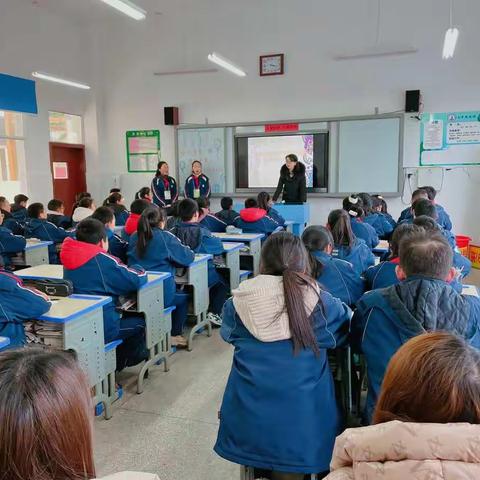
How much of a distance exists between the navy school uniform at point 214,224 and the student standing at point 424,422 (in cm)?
468

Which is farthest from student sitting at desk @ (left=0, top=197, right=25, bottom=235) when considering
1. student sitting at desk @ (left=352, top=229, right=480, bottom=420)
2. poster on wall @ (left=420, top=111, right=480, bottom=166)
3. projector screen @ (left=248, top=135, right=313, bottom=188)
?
Result: poster on wall @ (left=420, top=111, right=480, bottom=166)

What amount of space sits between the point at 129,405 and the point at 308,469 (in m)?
1.57

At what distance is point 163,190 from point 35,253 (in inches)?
→ 147

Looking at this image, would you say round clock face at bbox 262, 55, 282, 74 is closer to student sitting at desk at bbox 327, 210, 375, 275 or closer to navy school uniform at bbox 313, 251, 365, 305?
student sitting at desk at bbox 327, 210, 375, 275

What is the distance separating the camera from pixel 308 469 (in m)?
1.61

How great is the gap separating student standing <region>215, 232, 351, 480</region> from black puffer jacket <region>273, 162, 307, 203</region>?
594 cm

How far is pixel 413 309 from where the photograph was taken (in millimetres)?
1558

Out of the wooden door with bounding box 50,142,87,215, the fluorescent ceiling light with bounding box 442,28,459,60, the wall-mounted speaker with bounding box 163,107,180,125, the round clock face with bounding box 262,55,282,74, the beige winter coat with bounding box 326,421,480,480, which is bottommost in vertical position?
the beige winter coat with bounding box 326,421,480,480

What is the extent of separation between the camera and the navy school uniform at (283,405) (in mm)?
1621

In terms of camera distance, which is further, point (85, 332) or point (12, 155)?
point (12, 155)

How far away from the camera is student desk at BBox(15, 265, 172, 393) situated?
3008 mm

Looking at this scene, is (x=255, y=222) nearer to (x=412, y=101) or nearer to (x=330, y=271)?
(x=330, y=271)

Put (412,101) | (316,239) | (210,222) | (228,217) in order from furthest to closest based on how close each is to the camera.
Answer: (412,101) < (228,217) < (210,222) < (316,239)

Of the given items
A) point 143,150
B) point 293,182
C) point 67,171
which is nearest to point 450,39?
point 293,182
